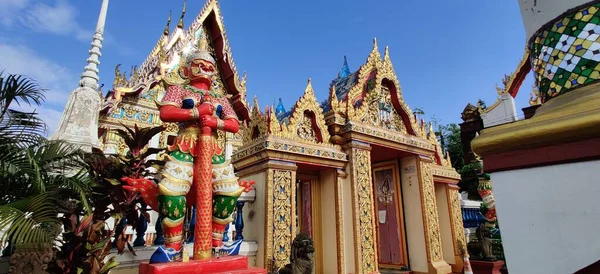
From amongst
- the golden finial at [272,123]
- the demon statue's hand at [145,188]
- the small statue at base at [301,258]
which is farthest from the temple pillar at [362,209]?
the demon statue's hand at [145,188]

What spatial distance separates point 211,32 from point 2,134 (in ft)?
37.1

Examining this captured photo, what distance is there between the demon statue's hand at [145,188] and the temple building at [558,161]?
8.56 ft

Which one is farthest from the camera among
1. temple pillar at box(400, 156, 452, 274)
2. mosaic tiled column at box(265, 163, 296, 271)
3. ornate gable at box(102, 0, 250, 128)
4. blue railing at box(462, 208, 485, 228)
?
ornate gable at box(102, 0, 250, 128)

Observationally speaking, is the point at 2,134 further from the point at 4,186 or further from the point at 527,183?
the point at 527,183

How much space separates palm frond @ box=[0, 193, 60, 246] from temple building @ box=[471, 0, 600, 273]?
9.21ft


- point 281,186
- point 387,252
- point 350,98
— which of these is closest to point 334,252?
point 281,186

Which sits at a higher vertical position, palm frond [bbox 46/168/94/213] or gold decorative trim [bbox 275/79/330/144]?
gold decorative trim [bbox 275/79/330/144]

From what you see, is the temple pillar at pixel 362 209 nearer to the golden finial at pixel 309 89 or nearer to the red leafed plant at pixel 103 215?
the golden finial at pixel 309 89

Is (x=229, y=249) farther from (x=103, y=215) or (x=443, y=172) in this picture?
(x=443, y=172)

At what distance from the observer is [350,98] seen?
6.07 meters

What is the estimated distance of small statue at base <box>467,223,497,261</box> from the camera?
542cm

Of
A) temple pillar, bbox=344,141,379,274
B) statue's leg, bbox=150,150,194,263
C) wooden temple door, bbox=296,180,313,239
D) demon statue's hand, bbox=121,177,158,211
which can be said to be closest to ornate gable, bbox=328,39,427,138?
temple pillar, bbox=344,141,379,274

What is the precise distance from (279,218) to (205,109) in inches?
81.2

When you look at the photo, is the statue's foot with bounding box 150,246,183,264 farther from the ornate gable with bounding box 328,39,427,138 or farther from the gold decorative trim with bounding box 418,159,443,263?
the gold decorative trim with bounding box 418,159,443,263
